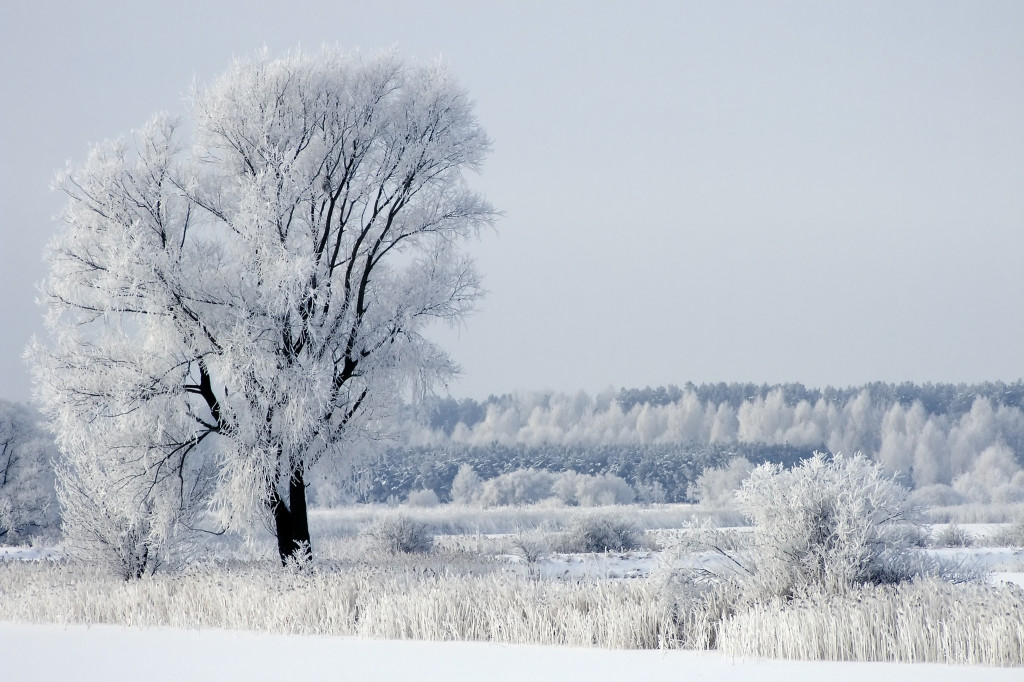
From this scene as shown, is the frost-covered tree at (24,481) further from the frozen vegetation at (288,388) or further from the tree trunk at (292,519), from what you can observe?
the tree trunk at (292,519)

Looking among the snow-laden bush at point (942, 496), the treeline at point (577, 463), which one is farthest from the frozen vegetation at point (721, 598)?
the treeline at point (577, 463)

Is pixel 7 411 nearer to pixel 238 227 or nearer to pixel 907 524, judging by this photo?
pixel 238 227

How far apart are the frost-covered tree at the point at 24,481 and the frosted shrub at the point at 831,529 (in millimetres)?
31864

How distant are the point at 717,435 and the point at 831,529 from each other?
3548 inches

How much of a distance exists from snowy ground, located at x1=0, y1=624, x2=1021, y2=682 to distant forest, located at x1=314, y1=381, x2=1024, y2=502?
2202 inches

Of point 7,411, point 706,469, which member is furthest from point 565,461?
point 7,411

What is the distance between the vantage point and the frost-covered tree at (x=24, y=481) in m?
38.1

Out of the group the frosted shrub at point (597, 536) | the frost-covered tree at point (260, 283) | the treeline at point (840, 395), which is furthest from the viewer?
the treeline at point (840, 395)

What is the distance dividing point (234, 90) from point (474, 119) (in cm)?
429

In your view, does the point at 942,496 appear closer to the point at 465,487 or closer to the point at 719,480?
Answer: the point at 719,480

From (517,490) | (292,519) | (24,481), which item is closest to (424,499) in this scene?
(517,490)

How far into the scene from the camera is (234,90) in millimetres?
17141

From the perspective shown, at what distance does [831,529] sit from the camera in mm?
12086

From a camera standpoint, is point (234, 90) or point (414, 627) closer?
point (414, 627)
